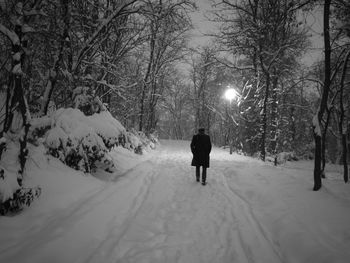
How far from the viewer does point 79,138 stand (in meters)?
6.12

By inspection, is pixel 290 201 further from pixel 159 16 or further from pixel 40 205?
pixel 159 16

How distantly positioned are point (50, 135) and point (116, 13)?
458cm

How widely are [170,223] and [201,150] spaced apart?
384 cm

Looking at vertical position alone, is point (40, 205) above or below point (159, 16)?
below

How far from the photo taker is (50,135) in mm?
5828

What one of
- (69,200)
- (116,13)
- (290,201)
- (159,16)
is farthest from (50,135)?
(290,201)

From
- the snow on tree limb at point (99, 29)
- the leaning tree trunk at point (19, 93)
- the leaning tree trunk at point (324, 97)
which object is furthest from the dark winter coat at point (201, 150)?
the leaning tree trunk at point (19, 93)

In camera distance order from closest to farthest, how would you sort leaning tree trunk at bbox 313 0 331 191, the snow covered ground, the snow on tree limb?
the snow covered ground, leaning tree trunk at bbox 313 0 331 191, the snow on tree limb

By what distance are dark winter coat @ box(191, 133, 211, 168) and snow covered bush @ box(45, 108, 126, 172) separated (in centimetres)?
277

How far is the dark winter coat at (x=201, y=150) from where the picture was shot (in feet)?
26.0

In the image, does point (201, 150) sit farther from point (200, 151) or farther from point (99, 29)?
point (99, 29)

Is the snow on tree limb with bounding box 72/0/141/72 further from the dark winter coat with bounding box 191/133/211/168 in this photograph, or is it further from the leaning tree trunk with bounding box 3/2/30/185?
the dark winter coat with bounding box 191/133/211/168

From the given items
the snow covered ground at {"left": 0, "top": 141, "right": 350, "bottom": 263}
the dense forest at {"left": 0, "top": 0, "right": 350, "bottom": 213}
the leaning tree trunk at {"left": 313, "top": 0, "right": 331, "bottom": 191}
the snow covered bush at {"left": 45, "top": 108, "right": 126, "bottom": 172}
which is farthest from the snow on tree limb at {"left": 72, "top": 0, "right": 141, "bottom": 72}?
the leaning tree trunk at {"left": 313, "top": 0, "right": 331, "bottom": 191}

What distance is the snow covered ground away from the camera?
3379mm
